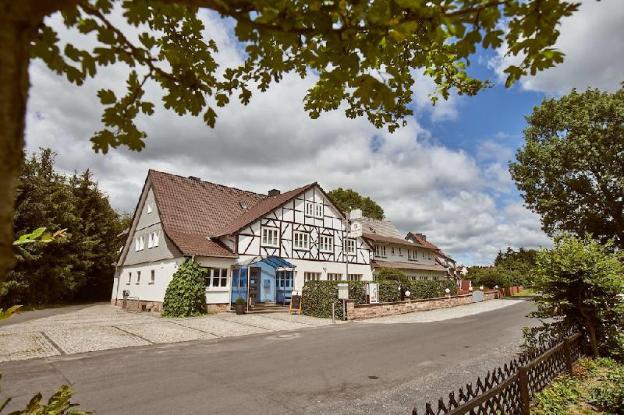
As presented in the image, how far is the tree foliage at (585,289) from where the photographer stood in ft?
26.8

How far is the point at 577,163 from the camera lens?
96.6 ft

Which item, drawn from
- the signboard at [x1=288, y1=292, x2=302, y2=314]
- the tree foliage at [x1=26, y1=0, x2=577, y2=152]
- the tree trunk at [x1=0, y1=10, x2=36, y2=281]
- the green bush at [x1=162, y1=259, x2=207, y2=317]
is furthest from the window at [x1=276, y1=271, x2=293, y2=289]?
the tree trunk at [x1=0, y1=10, x2=36, y2=281]

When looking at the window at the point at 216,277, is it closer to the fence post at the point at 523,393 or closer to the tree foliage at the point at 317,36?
the fence post at the point at 523,393

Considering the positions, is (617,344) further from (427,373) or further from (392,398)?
(392,398)

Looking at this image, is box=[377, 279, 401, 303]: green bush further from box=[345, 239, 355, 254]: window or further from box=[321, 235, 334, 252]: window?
box=[345, 239, 355, 254]: window

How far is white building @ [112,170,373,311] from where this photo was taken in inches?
920

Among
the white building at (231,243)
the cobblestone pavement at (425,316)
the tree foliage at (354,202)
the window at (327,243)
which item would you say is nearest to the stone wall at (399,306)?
the cobblestone pavement at (425,316)

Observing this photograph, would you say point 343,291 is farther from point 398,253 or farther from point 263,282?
point 398,253

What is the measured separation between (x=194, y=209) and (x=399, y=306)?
16.0 meters

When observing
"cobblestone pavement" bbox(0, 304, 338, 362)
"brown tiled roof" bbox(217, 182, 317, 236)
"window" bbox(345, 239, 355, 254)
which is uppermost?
"brown tiled roof" bbox(217, 182, 317, 236)

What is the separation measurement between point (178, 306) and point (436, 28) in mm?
21267

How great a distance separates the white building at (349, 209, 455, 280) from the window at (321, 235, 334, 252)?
5.02 m

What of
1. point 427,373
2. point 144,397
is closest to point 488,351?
point 427,373

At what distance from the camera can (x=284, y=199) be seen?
28.6 m
